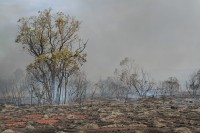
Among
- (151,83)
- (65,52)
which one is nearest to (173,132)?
(65,52)

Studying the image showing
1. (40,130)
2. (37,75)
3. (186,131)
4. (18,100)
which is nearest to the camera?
(186,131)

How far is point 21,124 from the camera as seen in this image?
29625 millimetres

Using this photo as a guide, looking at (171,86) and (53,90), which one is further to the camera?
(171,86)

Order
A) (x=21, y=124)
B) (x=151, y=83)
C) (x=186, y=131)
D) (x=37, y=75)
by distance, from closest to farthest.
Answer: (x=186, y=131)
(x=21, y=124)
(x=37, y=75)
(x=151, y=83)

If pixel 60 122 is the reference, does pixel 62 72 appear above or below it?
above

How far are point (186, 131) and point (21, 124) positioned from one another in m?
12.5

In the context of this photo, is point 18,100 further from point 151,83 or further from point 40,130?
point 40,130

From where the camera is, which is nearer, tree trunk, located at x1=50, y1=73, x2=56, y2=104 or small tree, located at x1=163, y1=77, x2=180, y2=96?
tree trunk, located at x1=50, y1=73, x2=56, y2=104

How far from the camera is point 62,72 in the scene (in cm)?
6456

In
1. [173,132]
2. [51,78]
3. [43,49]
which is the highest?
[43,49]

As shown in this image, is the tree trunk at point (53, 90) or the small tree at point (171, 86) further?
the small tree at point (171, 86)

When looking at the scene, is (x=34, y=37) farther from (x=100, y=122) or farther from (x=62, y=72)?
(x=100, y=122)

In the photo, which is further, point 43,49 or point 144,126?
point 43,49

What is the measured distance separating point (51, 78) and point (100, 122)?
121 feet
